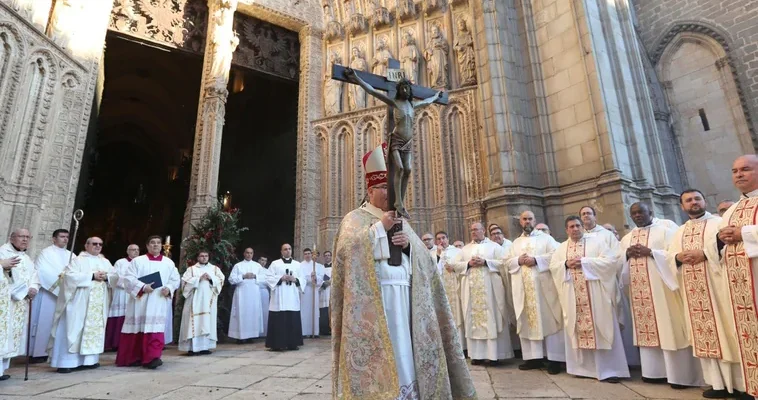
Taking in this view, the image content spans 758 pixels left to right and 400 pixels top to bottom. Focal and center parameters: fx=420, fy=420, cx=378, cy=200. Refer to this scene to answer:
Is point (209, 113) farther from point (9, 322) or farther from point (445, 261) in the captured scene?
point (445, 261)

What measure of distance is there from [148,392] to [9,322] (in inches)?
84.1

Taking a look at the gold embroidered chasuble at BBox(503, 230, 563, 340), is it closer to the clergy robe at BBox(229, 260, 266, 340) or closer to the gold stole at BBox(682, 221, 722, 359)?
the gold stole at BBox(682, 221, 722, 359)

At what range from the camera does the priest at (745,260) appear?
3.02 metres

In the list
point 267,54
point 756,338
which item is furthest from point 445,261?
point 267,54

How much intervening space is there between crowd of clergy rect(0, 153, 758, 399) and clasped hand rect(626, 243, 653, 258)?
13 millimetres

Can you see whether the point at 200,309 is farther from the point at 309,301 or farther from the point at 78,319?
the point at 309,301

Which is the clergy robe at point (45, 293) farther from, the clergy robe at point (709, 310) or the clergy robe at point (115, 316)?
the clergy robe at point (709, 310)

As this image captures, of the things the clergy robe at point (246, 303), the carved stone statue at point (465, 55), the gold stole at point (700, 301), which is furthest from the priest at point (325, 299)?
the gold stole at point (700, 301)

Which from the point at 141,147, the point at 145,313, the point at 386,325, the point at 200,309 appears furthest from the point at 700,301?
the point at 141,147

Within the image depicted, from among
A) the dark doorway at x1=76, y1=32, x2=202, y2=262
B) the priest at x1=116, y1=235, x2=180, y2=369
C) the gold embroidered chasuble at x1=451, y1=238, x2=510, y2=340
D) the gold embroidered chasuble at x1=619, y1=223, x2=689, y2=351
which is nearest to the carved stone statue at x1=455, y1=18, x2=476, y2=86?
the gold embroidered chasuble at x1=451, y1=238, x2=510, y2=340

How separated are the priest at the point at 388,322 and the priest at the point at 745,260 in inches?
83.9

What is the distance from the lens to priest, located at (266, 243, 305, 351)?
6738 millimetres

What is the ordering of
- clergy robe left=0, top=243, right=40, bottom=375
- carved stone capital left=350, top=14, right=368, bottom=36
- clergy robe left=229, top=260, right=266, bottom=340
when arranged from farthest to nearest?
1. carved stone capital left=350, top=14, right=368, bottom=36
2. clergy robe left=229, top=260, right=266, bottom=340
3. clergy robe left=0, top=243, right=40, bottom=375

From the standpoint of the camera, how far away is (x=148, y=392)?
3.80 metres
